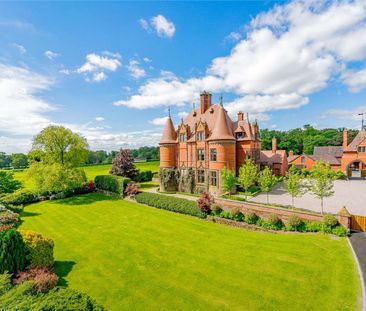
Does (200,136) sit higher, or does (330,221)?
(200,136)

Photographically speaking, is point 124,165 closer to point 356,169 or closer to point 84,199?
point 84,199

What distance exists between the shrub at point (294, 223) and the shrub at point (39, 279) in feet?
58.6

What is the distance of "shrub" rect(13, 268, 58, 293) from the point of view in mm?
9909

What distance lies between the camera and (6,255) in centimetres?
1120

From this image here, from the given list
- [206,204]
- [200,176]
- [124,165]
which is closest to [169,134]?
[200,176]

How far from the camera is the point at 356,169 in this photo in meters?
43.2

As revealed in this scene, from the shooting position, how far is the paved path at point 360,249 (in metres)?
11.1

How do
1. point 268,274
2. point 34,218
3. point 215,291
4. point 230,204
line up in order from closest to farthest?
point 215,291 < point 268,274 < point 230,204 < point 34,218

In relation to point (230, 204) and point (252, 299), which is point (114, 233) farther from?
point (252, 299)

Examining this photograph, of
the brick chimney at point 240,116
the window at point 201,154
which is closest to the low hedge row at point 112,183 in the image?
the window at point 201,154

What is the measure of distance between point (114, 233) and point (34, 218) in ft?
45.6

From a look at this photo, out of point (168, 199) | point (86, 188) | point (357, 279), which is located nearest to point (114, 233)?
point (168, 199)

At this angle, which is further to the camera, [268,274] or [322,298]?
[268,274]

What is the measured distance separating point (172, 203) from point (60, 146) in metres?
Result: 25.0
